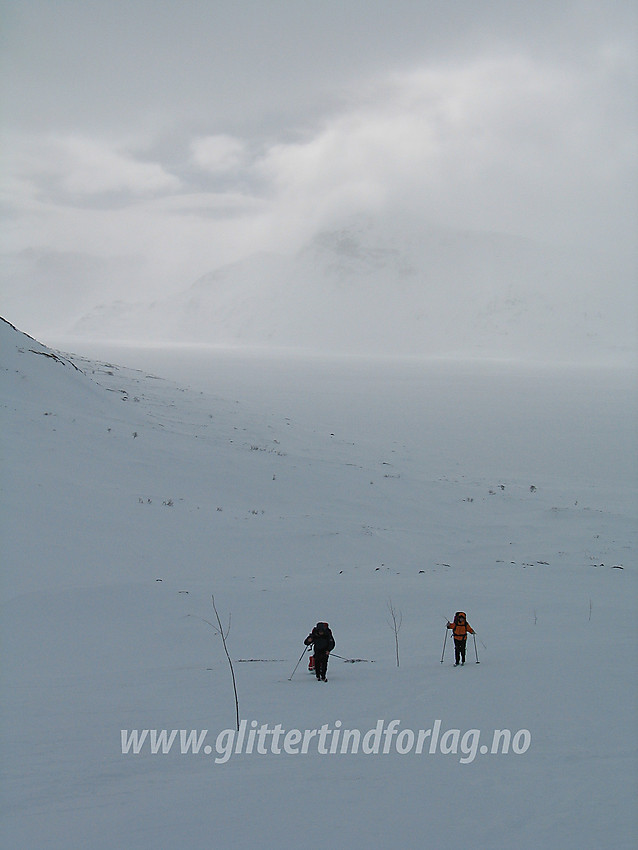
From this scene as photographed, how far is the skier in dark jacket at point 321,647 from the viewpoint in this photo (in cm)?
717

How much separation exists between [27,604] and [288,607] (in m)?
4.32

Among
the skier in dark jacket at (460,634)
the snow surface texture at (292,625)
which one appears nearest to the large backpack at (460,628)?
the skier in dark jacket at (460,634)

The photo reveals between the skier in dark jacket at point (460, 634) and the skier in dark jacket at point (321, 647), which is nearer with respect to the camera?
the skier in dark jacket at point (321, 647)

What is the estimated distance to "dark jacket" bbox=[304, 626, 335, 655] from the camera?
7195mm

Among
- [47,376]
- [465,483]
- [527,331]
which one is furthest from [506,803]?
[527,331]

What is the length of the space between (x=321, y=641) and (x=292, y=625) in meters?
2.46

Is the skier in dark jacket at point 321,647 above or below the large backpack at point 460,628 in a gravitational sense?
below

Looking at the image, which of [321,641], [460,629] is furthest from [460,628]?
[321,641]

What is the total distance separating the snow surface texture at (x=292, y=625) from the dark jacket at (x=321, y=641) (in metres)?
0.41

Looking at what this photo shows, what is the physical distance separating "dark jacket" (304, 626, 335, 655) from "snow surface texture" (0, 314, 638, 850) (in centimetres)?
41

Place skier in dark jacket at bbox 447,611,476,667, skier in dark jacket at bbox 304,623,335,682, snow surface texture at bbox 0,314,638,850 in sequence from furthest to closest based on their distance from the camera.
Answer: skier in dark jacket at bbox 447,611,476,667 → skier in dark jacket at bbox 304,623,335,682 → snow surface texture at bbox 0,314,638,850

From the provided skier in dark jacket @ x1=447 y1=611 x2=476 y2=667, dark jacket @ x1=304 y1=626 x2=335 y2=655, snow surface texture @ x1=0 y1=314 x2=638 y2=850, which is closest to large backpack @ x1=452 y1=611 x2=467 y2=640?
skier in dark jacket @ x1=447 y1=611 x2=476 y2=667

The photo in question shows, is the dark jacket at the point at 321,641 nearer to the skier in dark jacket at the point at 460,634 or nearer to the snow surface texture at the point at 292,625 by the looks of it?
the snow surface texture at the point at 292,625

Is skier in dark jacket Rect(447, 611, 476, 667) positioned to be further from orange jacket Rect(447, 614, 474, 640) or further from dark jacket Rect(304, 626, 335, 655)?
dark jacket Rect(304, 626, 335, 655)
